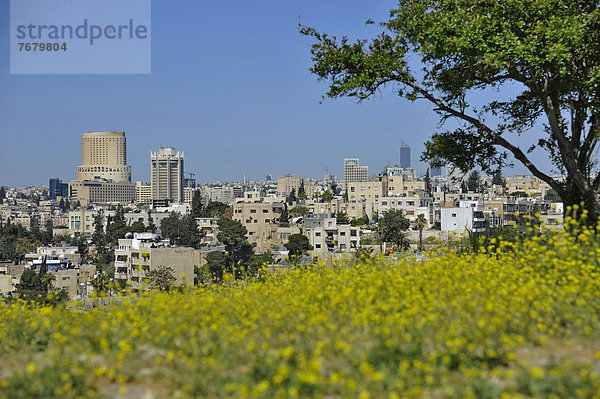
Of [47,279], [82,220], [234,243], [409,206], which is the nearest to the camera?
[47,279]

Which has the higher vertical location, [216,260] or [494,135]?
[494,135]

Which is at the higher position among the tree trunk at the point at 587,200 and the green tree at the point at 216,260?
the tree trunk at the point at 587,200

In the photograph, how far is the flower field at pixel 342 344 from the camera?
12.9ft

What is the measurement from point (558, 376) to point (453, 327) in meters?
0.85

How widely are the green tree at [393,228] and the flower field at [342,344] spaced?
62.1 metres

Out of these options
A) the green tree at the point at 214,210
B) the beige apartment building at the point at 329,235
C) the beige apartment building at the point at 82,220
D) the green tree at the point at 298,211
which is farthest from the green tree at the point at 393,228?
the beige apartment building at the point at 82,220

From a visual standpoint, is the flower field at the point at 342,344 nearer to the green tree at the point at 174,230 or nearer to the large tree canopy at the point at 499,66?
the large tree canopy at the point at 499,66

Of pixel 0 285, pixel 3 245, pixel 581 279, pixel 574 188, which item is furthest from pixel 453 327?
pixel 3 245

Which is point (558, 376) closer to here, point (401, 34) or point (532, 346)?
point (532, 346)

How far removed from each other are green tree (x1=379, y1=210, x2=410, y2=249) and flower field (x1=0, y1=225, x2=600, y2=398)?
62.1 meters

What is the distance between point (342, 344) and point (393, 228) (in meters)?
71.3

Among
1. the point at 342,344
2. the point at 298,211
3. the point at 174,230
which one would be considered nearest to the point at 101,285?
the point at 342,344

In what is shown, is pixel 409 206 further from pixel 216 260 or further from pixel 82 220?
pixel 82 220

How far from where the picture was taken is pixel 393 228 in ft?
244
